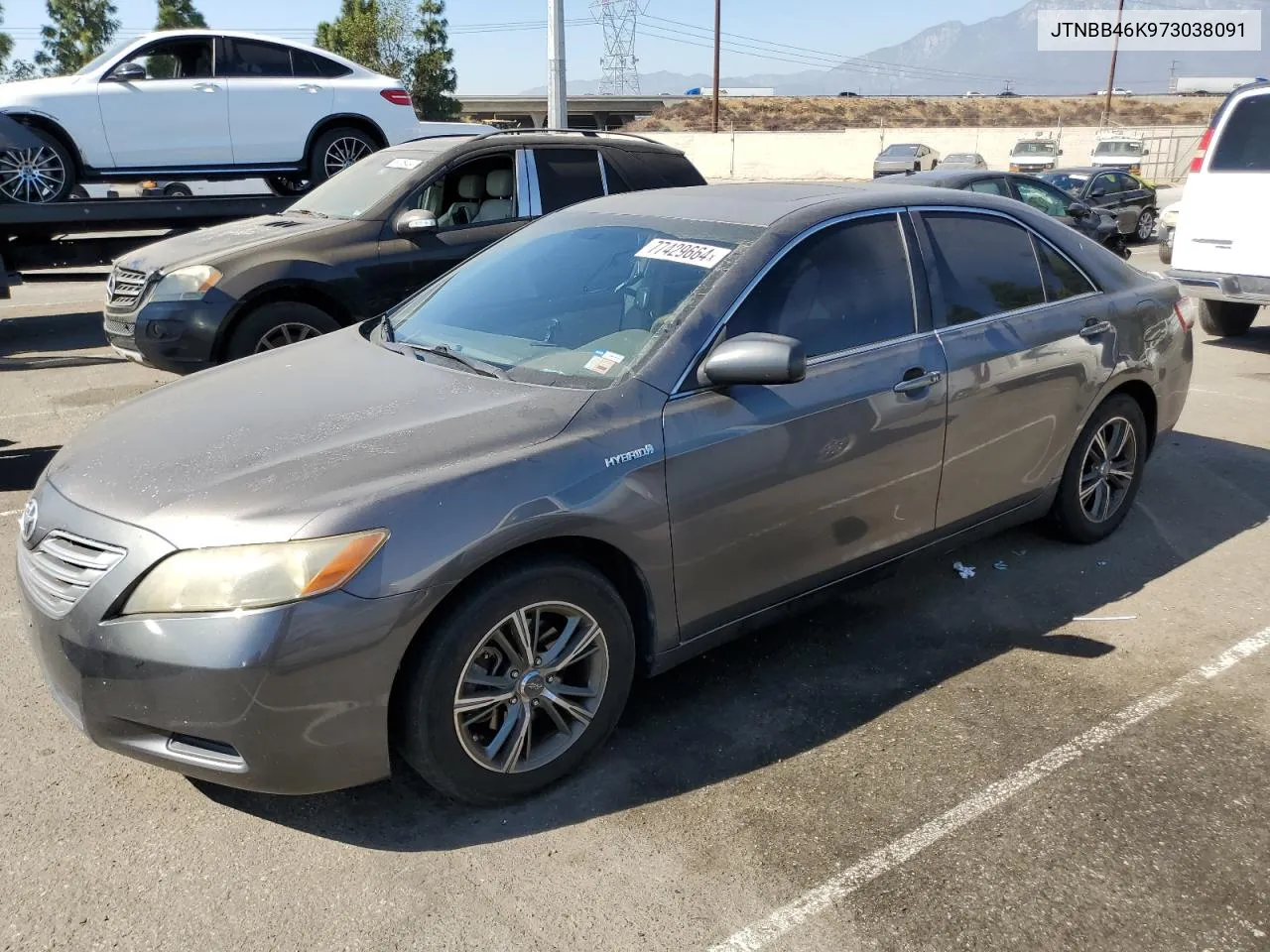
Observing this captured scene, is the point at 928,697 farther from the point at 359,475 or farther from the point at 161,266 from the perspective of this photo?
the point at 161,266

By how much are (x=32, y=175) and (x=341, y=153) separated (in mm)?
2961

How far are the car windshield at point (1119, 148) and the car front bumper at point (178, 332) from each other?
37.8 meters

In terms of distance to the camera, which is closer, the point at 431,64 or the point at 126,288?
the point at 126,288

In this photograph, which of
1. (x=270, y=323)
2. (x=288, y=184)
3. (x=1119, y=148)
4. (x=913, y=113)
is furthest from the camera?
(x=913, y=113)

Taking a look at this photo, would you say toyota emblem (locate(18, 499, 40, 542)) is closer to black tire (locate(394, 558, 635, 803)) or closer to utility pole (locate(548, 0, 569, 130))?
black tire (locate(394, 558, 635, 803))

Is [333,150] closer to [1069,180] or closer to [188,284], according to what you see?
[188,284]

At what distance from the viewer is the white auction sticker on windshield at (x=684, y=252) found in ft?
11.8

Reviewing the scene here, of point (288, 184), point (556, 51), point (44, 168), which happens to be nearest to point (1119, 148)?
point (556, 51)

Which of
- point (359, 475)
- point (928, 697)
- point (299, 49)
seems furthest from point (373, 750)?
point (299, 49)

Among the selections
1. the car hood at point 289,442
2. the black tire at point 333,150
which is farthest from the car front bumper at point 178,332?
the black tire at point 333,150

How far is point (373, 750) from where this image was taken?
2748mm

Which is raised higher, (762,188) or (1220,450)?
(762,188)

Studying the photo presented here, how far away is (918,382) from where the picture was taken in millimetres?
3832

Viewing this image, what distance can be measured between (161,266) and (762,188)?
14.4 ft
